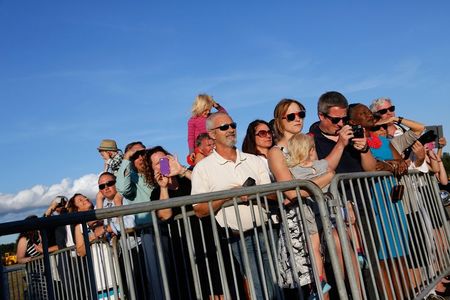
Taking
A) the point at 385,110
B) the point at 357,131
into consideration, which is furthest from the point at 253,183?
the point at 385,110

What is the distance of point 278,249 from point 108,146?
4202 millimetres

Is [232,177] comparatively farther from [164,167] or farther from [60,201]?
[60,201]

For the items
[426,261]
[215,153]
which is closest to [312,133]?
[215,153]

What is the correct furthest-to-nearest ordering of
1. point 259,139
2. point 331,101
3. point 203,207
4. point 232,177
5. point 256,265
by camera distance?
point 259,139, point 331,101, point 232,177, point 256,265, point 203,207

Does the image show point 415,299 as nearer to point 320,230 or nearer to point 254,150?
point 320,230

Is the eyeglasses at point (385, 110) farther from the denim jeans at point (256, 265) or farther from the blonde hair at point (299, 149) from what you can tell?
the denim jeans at point (256, 265)

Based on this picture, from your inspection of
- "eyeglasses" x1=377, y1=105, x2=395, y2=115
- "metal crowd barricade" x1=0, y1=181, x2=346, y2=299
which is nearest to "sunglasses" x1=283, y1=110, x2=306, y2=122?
"metal crowd barricade" x1=0, y1=181, x2=346, y2=299

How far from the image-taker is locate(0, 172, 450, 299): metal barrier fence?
11.3 ft

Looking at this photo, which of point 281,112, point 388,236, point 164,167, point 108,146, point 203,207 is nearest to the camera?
point 203,207

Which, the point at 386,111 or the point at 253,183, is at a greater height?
the point at 386,111

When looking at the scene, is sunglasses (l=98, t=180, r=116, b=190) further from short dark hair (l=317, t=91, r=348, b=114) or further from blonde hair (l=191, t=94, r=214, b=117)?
short dark hair (l=317, t=91, r=348, b=114)

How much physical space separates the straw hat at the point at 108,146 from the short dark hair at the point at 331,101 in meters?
3.53

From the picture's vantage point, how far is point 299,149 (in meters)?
4.54

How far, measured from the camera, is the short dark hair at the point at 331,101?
5.15 metres
